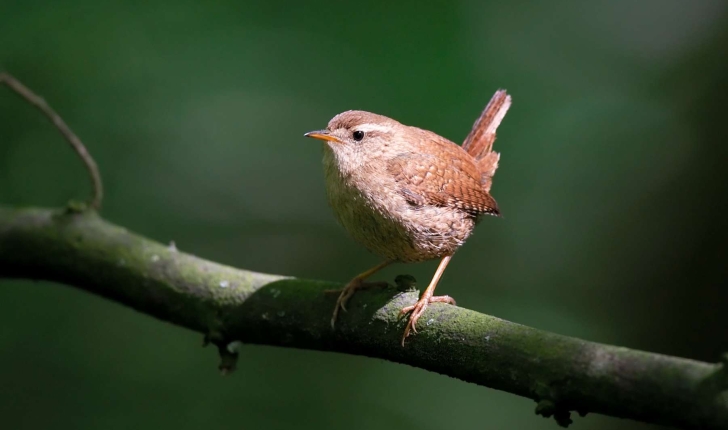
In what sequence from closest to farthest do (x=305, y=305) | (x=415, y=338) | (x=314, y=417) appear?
1. (x=415, y=338)
2. (x=305, y=305)
3. (x=314, y=417)

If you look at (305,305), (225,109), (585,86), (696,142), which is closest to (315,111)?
(225,109)

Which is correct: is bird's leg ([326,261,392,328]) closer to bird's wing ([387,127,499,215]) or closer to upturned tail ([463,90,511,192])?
bird's wing ([387,127,499,215])

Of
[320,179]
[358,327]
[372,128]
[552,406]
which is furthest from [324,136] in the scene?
[320,179]

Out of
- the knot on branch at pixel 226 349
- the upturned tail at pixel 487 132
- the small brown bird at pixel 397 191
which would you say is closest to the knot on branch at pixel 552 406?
the small brown bird at pixel 397 191

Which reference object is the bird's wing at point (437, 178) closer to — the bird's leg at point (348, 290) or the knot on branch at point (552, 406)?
the bird's leg at point (348, 290)

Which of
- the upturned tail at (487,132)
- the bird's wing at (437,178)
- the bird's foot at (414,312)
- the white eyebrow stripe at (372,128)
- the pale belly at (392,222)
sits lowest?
the bird's foot at (414,312)

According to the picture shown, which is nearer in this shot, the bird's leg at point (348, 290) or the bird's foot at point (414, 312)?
the bird's foot at point (414, 312)

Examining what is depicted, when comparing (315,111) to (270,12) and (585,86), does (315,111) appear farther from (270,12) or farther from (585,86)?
(585,86)
